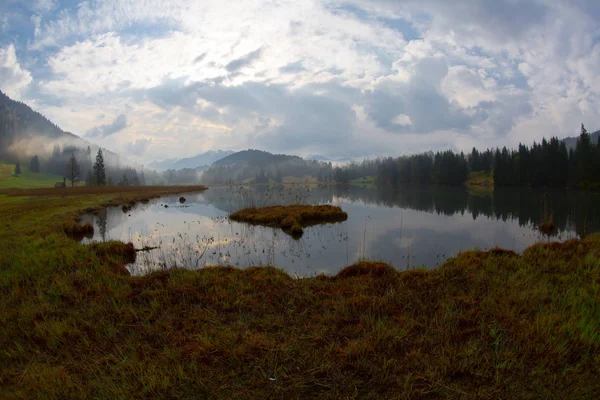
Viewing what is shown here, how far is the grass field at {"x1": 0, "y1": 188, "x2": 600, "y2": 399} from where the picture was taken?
3.96 metres

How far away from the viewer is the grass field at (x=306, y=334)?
13.0ft

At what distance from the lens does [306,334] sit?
527 centimetres

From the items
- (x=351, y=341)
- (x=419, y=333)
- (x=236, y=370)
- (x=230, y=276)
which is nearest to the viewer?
(x=236, y=370)

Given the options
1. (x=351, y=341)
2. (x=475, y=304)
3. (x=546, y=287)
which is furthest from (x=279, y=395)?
(x=546, y=287)

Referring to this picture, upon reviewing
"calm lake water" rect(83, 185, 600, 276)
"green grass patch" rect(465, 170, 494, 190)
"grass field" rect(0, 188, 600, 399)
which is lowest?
"calm lake water" rect(83, 185, 600, 276)

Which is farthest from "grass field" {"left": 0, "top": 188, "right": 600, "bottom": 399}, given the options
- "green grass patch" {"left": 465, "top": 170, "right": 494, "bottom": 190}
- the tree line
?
"green grass patch" {"left": 465, "top": 170, "right": 494, "bottom": 190}

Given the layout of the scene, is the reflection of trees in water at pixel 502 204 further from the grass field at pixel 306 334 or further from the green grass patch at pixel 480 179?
the green grass patch at pixel 480 179

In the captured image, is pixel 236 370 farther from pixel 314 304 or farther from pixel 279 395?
pixel 314 304

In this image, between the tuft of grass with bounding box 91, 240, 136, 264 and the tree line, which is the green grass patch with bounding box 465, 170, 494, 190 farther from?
the tuft of grass with bounding box 91, 240, 136, 264

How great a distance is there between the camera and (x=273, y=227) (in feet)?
74.5

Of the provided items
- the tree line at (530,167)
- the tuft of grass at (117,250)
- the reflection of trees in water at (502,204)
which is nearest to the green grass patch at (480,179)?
the tree line at (530,167)

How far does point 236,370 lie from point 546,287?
739cm

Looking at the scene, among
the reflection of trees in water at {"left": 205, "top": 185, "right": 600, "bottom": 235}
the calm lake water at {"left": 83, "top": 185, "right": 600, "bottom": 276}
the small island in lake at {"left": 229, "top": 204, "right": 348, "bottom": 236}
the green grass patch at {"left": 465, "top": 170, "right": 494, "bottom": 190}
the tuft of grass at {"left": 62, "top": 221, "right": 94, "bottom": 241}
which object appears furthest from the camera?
the green grass patch at {"left": 465, "top": 170, "right": 494, "bottom": 190}

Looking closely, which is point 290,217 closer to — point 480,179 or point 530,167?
point 530,167
